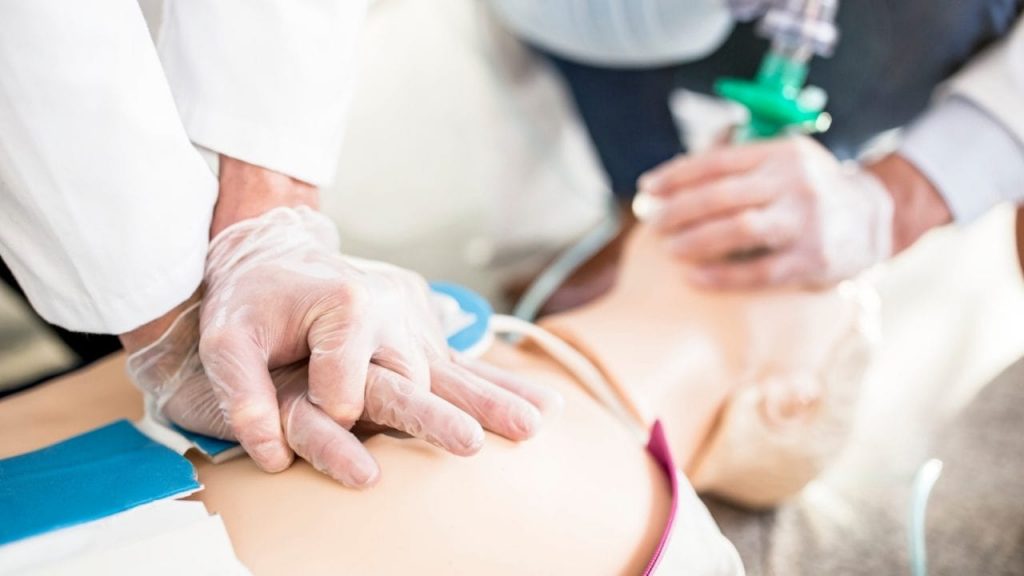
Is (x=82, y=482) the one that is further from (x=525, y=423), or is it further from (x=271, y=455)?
(x=525, y=423)

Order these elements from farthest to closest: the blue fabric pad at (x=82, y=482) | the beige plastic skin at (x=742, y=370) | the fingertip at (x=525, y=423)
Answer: the beige plastic skin at (x=742, y=370) → the fingertip at (x=525, y=423) → the blue fabric pad at (x=82, y=482)

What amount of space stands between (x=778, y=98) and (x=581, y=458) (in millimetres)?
537

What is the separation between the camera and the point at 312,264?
0.77 meters

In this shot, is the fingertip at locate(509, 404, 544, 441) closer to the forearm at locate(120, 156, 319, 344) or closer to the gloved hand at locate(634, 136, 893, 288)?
the forearm at locate(120, 156, 319, 344)

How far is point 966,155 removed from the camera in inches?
47.3

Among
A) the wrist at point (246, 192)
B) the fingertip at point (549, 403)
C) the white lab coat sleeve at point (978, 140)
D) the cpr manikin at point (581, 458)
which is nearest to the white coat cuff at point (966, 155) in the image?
the white lab coat sleeve at point (978, 140)

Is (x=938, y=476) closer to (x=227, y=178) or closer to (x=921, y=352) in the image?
(x=921, y=352)

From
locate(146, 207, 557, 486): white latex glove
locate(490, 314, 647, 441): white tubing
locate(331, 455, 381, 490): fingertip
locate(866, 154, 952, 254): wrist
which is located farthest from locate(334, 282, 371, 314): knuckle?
locate(866, 154, 952, 254): wrist

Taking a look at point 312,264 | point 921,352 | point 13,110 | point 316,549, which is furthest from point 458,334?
point 921,352

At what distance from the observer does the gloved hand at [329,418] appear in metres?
0.70

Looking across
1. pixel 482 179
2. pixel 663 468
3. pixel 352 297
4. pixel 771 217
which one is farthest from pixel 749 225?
pixel 482 179

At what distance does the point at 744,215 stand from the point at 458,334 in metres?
0.40

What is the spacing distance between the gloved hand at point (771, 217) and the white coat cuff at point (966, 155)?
4.9 inches

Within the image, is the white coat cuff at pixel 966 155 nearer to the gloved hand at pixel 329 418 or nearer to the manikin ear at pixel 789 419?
the manikin ear at pixel 789 419
